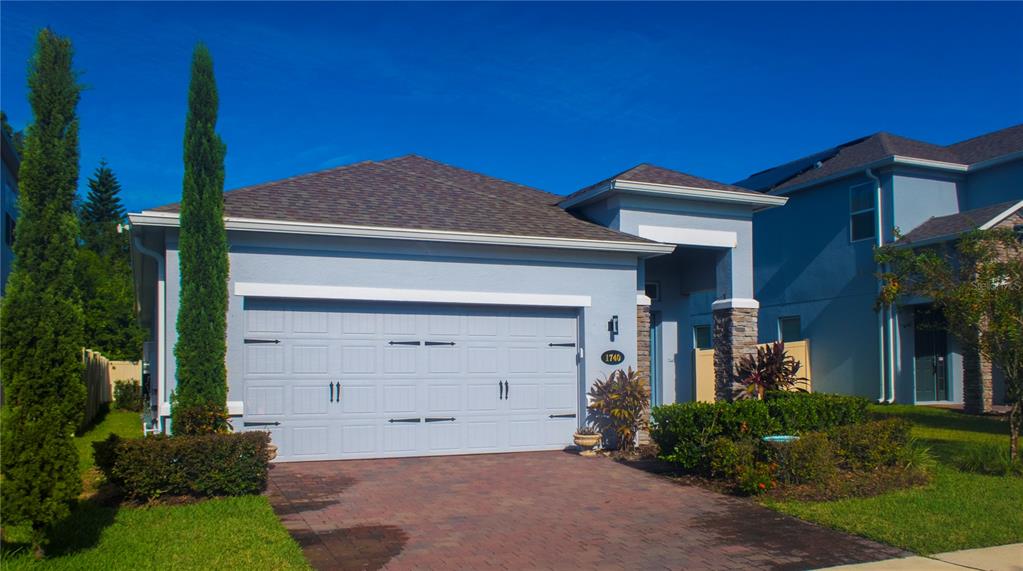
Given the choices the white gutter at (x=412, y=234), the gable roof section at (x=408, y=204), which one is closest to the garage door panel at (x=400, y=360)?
the white gutter at (x=412, y=234)

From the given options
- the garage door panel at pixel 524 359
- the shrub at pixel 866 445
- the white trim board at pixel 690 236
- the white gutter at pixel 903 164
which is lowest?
the shrub at pixel 866 445

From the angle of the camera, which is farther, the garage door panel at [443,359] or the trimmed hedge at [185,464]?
the garage door panel at [443,359]

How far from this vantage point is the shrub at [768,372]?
49.6ft

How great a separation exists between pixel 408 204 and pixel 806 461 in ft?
24.6

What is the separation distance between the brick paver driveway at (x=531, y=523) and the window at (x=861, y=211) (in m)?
12.0

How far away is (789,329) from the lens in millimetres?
22922

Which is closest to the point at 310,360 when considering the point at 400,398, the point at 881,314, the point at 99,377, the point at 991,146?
the point at 400,398

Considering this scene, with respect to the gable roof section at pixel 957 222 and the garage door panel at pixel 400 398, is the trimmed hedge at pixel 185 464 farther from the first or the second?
the gable roof section at pixel 957 222

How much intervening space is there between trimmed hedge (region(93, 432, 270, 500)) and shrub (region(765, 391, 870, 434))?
670cm

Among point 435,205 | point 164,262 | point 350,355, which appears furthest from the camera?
point 435,205

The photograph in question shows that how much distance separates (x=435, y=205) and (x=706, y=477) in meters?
6.47

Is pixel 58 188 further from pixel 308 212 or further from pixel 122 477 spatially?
pixel 308 212

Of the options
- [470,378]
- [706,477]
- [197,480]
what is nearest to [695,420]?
[706,477]

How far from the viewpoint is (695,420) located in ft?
35.6
